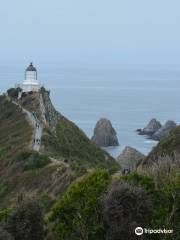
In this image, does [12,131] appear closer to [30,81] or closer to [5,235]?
[30,81]

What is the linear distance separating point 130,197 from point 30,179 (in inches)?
826

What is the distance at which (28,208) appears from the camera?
20578mm

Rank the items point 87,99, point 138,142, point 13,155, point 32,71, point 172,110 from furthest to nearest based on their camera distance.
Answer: point 87,99 → point 172,110 → point 138,142 → point 32,71 → point 13,155

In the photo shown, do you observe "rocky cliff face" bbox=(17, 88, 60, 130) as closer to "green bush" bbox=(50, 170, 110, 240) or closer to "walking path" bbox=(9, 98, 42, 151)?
"walking path" bbox=(9, 98, 42, 151)

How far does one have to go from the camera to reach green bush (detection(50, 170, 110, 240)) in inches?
837

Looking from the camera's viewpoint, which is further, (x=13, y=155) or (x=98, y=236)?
(x=13, y=155)

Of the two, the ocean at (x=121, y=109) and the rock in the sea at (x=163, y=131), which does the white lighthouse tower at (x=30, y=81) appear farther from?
the rock in the sea at (x=163, y=131)

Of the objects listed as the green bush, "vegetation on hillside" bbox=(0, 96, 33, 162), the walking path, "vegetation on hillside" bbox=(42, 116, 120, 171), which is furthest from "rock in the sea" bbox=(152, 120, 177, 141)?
the green bush

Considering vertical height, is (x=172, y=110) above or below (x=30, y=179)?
above

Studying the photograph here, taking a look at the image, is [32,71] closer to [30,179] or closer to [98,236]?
[30,179]

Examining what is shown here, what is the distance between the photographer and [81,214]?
856 inches

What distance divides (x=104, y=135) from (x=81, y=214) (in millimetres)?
84187

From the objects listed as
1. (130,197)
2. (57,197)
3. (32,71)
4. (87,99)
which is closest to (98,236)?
(130,197)

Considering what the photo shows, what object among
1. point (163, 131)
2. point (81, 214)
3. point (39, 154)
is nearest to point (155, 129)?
point (163, 131)
